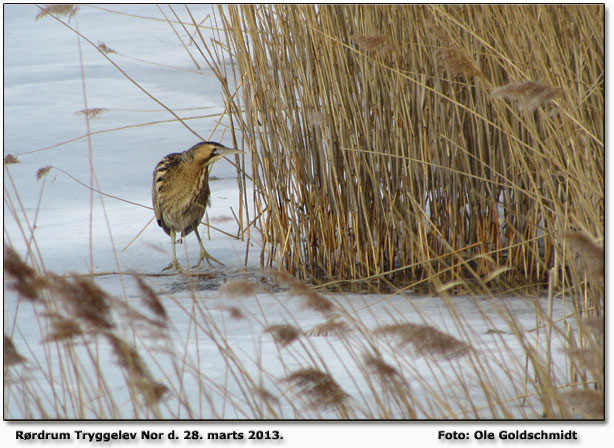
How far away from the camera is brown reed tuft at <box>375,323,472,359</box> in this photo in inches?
47.1

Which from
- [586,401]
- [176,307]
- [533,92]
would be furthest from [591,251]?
[176,307]

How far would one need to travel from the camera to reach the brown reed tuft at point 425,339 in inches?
47.1

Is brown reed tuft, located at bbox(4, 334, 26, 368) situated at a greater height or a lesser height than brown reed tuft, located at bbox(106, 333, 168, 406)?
greater

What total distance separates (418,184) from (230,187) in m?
2.04

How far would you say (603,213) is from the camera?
1.58 meters

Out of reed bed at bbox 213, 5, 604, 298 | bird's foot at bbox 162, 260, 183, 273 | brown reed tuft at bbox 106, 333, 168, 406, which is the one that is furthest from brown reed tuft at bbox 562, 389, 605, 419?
bird's foot at bbox 162, 260, 183, 273

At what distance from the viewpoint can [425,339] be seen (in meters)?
1.22

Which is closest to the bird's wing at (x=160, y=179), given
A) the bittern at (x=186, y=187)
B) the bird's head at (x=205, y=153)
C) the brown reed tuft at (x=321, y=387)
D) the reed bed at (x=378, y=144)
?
the bittern at (x=186, y=187)

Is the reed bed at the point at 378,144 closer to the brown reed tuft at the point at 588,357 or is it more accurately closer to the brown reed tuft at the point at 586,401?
the brown reed tuft at the point at 588,357

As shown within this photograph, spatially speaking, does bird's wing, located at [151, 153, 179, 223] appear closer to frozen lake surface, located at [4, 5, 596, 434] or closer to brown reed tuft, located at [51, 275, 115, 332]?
frozen lake surface, located at [4, 5, 596, 434]

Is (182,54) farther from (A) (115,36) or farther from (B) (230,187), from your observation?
(B) (230,187)

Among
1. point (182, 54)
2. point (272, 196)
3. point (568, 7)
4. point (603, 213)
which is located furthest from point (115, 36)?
point (603, 213)

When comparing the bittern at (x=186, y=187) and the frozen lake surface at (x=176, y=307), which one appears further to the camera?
the bittern at (x=186, y=187)

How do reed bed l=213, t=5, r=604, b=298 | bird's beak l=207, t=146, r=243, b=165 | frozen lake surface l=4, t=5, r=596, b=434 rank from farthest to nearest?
1. bird's beak l=207, t=146, r=243, b=165
2. reed bed l=213, t=5, r=604, b=298
3. frozen lake surface l=4, t=5, r=596, b=434
